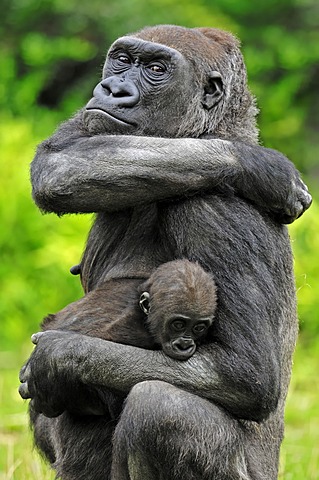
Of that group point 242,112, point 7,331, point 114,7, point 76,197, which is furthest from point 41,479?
point 114,7

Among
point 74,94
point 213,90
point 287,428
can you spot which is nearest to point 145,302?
point 213,90

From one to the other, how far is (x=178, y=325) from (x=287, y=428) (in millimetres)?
3109

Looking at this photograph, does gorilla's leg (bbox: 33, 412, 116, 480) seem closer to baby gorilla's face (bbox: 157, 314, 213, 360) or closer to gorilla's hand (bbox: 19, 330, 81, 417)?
gorilla's hand (bbox: 19, 330, 81, 417)

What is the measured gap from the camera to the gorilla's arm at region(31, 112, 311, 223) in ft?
11.9

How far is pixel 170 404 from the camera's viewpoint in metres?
3.49

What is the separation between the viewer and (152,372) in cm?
358

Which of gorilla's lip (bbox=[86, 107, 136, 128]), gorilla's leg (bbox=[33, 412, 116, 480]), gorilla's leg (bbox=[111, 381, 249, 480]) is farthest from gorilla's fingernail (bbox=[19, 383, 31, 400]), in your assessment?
gorilla's lip (bbox=[86, 107, 136, 128])

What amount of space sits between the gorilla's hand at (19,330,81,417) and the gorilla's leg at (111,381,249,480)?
0.28 m

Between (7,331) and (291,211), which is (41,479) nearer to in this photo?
(291,211)

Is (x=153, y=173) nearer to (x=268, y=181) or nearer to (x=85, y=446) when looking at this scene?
(x=268, y=181)

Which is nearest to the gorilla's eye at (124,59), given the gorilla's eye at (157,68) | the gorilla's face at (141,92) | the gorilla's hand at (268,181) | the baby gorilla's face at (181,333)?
the gorilla's face at (141,92)

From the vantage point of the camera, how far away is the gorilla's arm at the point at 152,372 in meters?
3.57

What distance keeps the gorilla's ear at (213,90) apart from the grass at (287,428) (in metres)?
1.93

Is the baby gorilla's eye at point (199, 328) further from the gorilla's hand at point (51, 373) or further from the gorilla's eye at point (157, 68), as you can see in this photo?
the gorilla's eye at point (157, 68)
